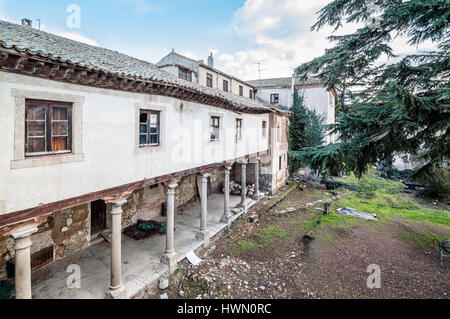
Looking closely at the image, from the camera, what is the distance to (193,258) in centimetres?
921

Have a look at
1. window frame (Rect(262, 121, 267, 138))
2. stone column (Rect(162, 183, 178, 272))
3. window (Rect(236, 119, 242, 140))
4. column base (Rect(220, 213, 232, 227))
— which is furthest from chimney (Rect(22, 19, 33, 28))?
window frame (Rect(262, 121, 267, 138))

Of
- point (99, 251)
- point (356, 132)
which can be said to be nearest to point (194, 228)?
point (99, 251)

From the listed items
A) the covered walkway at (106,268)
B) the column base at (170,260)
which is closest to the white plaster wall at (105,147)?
the column base at (170,260)

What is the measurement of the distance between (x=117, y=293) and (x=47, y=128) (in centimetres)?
510

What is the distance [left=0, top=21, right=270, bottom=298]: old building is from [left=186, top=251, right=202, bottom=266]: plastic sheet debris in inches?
23.5

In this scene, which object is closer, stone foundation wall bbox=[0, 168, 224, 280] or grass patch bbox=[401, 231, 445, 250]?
stone foundation wall bbox=[0, 168, 224, 280]

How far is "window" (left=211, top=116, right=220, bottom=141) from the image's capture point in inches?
429

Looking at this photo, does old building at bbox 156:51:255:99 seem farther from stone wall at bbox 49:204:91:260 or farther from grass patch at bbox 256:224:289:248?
grass patch at bbox 256:224:289:248

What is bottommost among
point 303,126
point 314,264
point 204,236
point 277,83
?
point 314,264

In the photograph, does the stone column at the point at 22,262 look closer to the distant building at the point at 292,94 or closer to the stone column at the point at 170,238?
the stone column at the point at 170,238

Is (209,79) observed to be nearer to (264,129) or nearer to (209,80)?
(209,80)

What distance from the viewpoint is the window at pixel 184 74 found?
46.5 feet

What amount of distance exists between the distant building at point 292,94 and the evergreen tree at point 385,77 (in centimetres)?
1322

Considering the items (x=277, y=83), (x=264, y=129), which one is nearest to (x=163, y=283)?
(x=264, y=129)
